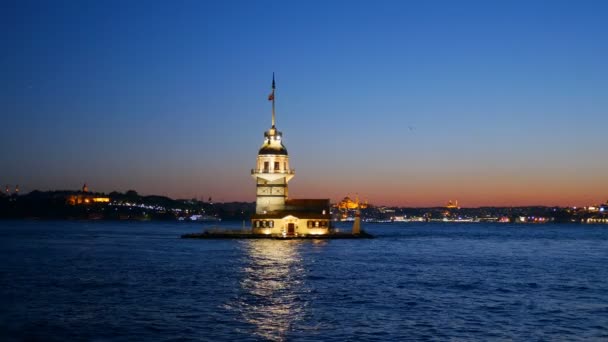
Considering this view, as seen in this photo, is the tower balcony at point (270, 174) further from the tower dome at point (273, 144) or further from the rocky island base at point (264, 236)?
the rocky island base at point (264, 236)

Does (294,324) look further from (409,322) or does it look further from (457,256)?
(457,256)

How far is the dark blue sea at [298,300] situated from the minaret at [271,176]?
3275 cm

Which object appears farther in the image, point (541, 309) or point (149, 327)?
point (541, 309)

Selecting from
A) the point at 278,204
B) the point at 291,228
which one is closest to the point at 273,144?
the point at 278,204

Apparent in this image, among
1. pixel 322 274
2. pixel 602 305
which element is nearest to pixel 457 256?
pixel 322 274

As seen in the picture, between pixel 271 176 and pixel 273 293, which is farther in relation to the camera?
pixel 271 176

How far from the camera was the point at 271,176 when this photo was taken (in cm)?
9794

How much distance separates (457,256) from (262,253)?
19.7 m

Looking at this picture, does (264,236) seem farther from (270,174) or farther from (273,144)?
(273,144)

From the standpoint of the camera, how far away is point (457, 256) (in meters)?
75.9

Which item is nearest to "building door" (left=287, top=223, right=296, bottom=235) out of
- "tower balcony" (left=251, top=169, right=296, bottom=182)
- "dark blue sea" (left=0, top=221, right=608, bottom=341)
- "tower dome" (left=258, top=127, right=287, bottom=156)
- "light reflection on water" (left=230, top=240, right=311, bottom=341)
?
"tower balcony" (left=251, top=169, right=296, bottom=182)

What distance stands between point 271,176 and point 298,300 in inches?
2391

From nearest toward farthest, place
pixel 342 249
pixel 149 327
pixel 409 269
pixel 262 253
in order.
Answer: pixel 149 327 → pixel 409 269 → pixel 262 253 → pixel 342 249

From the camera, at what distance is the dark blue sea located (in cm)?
2883
